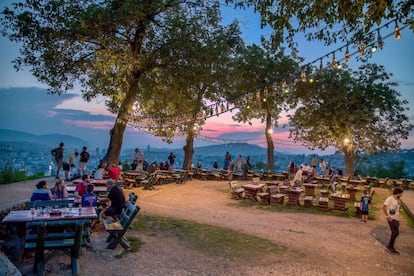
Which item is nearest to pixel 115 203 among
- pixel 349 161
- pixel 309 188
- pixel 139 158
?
pixel 309 188

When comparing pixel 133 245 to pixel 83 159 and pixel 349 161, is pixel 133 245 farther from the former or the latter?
pixel 349 161

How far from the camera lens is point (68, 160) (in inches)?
680

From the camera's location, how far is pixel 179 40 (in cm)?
1722

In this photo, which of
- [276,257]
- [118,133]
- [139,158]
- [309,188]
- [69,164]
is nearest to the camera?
[276,257]

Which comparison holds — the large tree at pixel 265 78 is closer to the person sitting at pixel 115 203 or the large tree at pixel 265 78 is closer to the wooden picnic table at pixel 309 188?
the wooden picnic table at pixel 309 188

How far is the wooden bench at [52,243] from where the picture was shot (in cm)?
540

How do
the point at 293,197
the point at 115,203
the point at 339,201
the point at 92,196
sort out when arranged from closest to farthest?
the point at 92,196 → the point at 115,203 → the point at 339,201 → the point at 293,197

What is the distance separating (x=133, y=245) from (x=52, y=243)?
2.05m

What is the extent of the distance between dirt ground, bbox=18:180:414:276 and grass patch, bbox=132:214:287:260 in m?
0.31

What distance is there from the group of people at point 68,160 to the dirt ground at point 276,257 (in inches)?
243

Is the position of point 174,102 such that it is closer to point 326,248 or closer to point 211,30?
point 211,30

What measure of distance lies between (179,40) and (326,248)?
1283 cm

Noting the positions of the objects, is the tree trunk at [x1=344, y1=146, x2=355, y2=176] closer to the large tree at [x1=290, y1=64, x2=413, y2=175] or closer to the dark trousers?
the large tree at [x1=290, y1=64, x2=413, y2=175]

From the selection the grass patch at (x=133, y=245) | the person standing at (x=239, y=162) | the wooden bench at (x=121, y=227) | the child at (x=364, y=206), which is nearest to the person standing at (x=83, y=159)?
the grass patch at (x=133, y=245)
